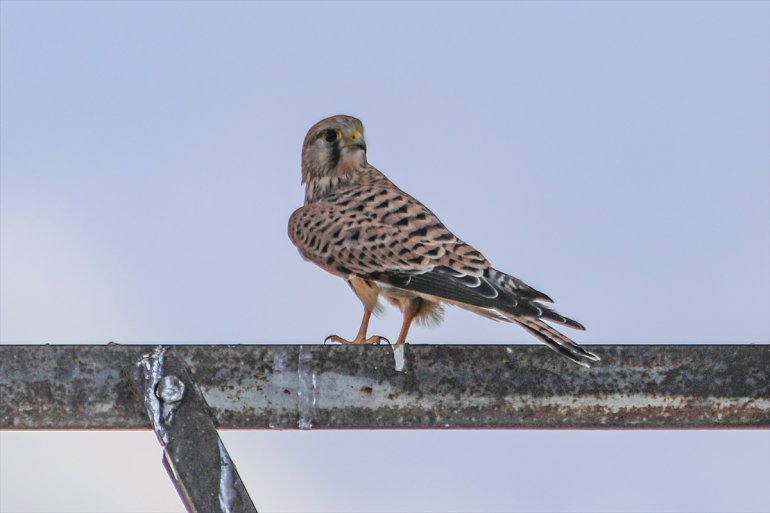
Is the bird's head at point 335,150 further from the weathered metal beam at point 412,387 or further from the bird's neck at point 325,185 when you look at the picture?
the weathered metal beam at point 412,387

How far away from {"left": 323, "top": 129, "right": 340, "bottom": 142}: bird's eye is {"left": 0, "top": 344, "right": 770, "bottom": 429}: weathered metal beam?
2283 millimetres

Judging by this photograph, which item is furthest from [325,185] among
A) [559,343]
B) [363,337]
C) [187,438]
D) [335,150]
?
[187,438]

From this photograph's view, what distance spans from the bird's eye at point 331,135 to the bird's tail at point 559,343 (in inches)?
74.1

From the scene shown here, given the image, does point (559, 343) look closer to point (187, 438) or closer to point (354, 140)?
point (187, 438)

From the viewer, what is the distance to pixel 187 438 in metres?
2.89

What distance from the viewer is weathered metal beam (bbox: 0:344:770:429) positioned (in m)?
2.96

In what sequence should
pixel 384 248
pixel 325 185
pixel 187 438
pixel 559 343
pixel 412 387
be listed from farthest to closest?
pixel 325 185 → pixel 384 248 → pixel 559 343 → pixel 412 387 → pixel 187 438

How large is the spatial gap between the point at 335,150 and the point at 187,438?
2.48 metres

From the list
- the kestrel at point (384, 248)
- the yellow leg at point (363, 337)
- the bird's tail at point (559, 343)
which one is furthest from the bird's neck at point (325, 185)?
the bird's tail at point (559, 343)

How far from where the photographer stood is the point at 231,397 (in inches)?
117

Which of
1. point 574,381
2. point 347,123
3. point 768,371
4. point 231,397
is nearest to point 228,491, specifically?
point 231,397

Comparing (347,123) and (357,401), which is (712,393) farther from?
(347,123)

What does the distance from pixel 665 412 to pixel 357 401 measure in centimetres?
84

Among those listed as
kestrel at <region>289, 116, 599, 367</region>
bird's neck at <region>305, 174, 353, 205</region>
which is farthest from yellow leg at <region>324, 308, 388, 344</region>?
bird's neck at <region>305, 174, 353, 205</region>
